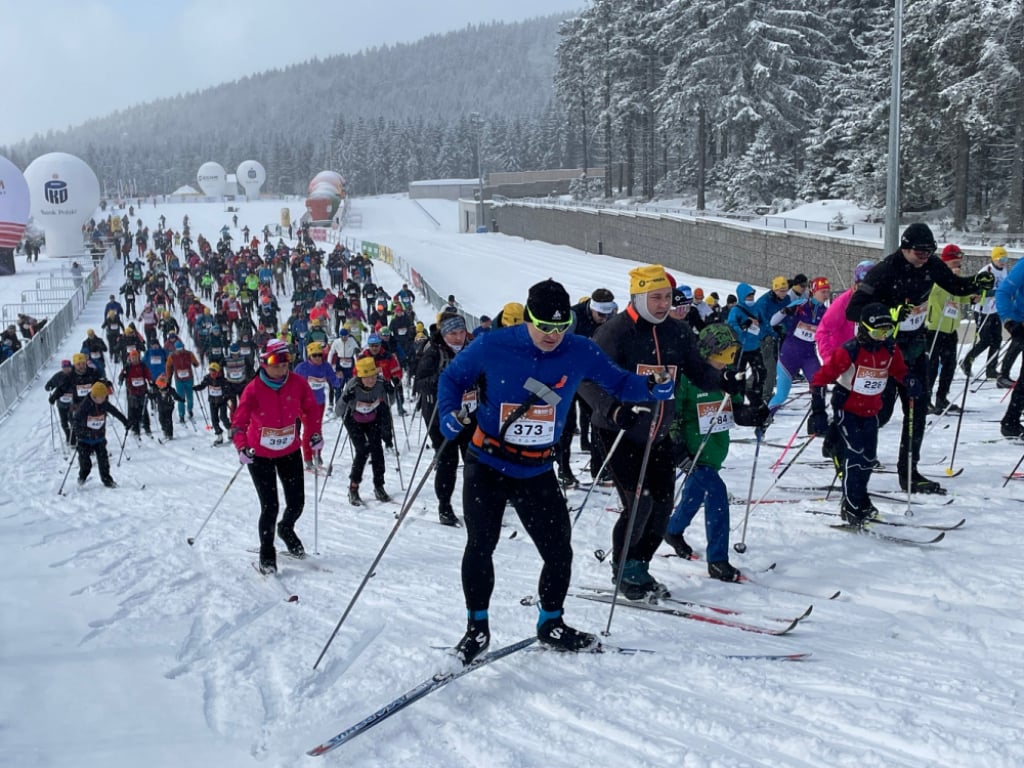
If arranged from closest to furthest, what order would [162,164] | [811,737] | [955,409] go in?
[811,737] < [955,409] < [162,164]

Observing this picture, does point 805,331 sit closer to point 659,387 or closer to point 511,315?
point 511,315

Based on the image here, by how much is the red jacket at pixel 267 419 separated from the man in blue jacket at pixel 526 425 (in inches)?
107

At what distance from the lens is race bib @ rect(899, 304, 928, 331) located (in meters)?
6.66

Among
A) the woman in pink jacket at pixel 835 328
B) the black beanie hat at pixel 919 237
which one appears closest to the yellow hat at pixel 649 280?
the woman in pink jacket at pixel 835 328

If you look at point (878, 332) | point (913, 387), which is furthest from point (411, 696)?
point (913, 387)

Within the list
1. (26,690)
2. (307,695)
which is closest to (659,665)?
(307,695)

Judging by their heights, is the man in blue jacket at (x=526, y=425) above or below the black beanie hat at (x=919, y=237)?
below

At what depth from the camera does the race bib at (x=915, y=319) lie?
6.66 m

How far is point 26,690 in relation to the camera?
4.42 meters

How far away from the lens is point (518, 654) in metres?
4.29

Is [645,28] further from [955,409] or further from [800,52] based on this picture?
[955,409]

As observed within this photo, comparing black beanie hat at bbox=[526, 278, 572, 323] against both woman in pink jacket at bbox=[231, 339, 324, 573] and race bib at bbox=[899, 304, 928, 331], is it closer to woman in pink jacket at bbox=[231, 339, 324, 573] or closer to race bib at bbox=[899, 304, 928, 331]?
woman in pink jacket at bbox=[231, 339, 324, 573]

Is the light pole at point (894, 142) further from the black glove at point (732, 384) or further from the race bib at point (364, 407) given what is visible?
the black glove at point (732, 384)

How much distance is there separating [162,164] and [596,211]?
5907 inches
